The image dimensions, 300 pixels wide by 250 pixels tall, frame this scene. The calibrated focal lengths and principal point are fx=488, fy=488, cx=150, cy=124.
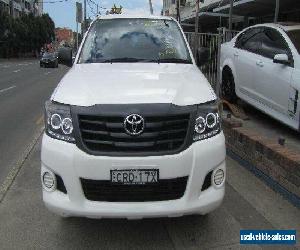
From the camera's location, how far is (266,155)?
5598 mm

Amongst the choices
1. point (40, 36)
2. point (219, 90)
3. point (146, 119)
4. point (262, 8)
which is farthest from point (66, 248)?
point (40, 36)

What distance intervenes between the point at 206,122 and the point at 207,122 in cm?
2

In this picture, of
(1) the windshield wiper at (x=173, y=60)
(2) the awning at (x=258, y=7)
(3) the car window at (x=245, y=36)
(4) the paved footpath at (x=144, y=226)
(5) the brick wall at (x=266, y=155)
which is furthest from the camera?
(2) the awning at (x=258, y=7)

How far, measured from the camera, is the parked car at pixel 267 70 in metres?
6.38

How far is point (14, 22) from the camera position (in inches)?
2830

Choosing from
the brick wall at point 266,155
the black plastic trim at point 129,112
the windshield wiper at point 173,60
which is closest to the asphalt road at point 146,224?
the brick wall at point 266,155

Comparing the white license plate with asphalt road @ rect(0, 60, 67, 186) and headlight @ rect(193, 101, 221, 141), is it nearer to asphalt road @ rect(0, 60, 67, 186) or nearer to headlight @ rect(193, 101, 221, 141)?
headlight @ rect(193, 101, 221, 141)

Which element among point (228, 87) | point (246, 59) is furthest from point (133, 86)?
point (228, 87)

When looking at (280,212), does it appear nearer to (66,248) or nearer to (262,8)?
(66,248)

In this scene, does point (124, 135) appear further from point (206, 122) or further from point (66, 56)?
point (66, 56)

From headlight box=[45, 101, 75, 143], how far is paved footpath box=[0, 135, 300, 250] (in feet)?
3.17

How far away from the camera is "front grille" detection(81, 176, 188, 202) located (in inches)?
151

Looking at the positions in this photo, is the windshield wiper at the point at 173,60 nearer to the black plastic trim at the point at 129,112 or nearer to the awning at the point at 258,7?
the black plastic trim at the point at 129,112

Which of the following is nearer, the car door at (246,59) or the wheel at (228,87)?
the car door at (246,59)
